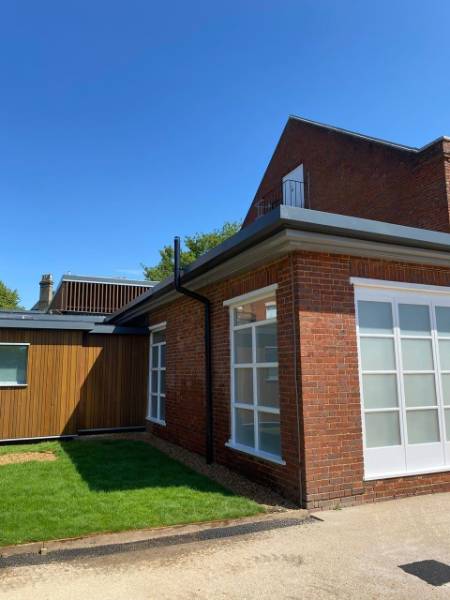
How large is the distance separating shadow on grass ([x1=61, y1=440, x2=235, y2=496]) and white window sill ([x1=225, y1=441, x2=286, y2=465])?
2.09 feet

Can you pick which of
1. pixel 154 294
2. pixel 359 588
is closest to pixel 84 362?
pixel 154 294

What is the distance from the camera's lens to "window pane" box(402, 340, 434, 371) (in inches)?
241

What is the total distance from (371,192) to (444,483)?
9989mm

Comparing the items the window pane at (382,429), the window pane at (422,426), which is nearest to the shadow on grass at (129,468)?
the window pane at (382,429)

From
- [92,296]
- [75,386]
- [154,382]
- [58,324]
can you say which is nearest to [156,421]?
[154,382]

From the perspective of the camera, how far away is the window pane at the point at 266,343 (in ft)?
20.4

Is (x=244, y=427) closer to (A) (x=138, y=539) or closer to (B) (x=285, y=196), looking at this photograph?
(A) (x=138, y=539)

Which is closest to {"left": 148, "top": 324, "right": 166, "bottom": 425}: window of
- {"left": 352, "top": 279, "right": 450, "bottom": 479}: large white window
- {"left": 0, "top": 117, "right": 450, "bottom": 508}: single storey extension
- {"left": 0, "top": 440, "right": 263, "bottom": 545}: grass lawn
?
{"left": 0, "top": 117, "right": 450, "bottom": 508}: single storey extension

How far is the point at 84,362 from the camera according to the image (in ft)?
37.5

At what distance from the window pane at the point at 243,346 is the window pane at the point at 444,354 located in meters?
2.69

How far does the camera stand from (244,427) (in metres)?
6.92

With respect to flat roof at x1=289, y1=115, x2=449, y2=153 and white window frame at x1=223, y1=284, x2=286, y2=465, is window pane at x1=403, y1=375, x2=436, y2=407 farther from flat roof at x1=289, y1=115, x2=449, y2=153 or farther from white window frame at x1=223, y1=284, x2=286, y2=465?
flat roof at x1=289, y1=115, x2=449, y2=153

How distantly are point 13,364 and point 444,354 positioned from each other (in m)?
9.06

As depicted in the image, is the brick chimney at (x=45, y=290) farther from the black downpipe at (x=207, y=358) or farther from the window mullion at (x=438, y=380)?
the window mullion at (x=438, y=380)
